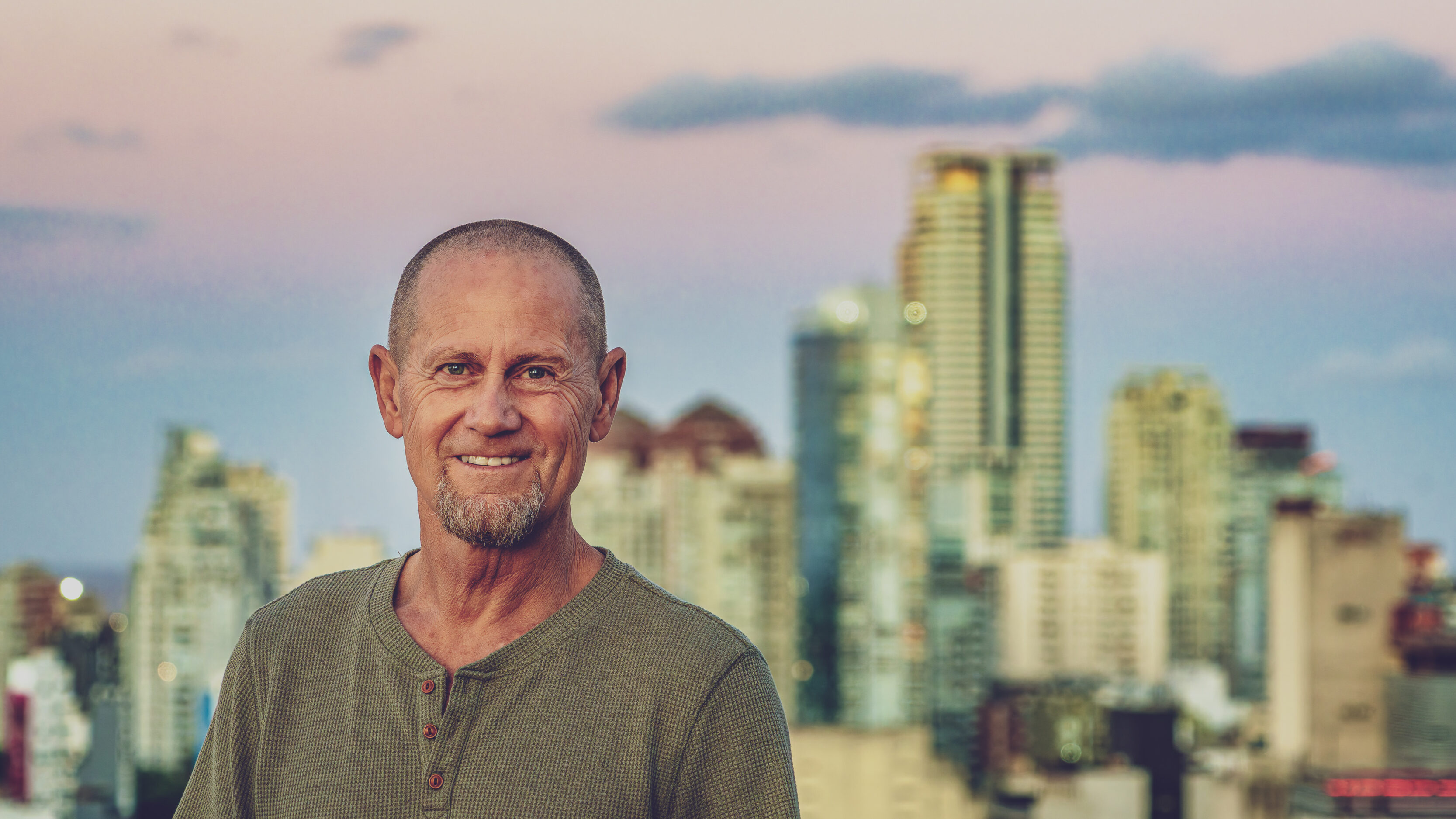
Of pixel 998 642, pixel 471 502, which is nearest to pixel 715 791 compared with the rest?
pixel 471 502

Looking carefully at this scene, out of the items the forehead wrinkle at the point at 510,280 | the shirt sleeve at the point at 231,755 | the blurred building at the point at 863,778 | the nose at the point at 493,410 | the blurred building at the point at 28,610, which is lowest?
the blurred building at the point at 863,778

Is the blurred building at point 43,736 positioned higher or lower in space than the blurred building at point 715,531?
lower

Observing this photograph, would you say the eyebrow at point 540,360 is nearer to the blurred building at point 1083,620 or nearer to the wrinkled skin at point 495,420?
the wrinkled skin at point 495,420

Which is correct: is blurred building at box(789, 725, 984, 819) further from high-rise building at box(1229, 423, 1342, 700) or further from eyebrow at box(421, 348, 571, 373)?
high-rise building at box(1229, 423, 1342, 700)

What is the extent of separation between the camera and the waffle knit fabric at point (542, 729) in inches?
48.4

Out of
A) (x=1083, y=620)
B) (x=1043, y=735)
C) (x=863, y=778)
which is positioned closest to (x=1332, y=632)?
(x=1043, y=735)

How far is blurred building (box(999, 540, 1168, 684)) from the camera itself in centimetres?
5138

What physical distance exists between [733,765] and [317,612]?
1.18 ft

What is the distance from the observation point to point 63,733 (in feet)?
73.5

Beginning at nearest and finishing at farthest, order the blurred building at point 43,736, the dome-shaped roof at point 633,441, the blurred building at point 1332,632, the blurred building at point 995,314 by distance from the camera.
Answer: the blurred building at point 43,736
the blurred building at point 1332,632
the dome-shaped roof at point 633,441
the blurred building at point 995,314

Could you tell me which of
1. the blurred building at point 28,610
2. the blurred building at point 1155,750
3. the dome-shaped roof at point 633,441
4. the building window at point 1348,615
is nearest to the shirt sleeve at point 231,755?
the blurred building at point 28,610

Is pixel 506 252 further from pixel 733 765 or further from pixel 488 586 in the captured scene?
pixel 733 765

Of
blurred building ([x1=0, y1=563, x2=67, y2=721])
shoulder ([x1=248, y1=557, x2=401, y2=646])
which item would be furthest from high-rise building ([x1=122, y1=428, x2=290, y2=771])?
shoulder ([x1=248, y1=557, x2=401, y2=646])

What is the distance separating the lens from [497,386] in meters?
1.26
